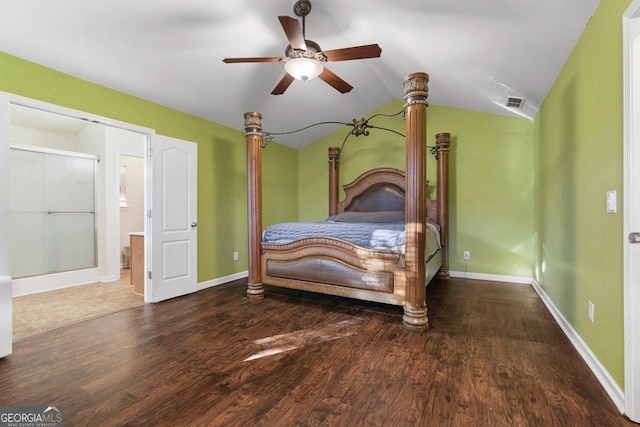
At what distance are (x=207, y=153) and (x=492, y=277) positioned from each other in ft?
14.5

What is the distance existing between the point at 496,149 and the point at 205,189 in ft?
13.6

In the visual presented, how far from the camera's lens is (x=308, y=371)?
1874 millimetres

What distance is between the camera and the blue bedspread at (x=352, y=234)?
110 inches

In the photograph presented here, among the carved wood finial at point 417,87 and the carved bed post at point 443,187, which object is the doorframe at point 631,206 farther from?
the carved bed post at point 443,187

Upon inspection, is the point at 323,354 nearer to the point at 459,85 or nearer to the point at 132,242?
the point at 132,242

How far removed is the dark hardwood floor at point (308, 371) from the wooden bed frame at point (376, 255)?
0.27 meters

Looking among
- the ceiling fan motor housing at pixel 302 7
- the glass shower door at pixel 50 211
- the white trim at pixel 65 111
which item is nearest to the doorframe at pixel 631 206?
the ceiling fan motor housing at pixel 302 7

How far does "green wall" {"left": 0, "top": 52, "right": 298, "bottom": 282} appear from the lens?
8.32ft

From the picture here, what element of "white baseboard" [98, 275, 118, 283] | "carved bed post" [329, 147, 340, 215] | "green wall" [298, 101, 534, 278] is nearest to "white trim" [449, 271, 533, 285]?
"green wall" [298, 101, 534, 278]

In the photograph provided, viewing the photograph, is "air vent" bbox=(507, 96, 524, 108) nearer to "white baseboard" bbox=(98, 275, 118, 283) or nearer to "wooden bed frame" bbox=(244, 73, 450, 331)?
"wooden bed frame" bbox=(244, 73, 450, 331)

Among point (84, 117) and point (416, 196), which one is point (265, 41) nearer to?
point (84, 117)

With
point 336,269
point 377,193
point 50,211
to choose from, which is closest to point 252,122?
point 336,269

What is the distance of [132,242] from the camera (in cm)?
381

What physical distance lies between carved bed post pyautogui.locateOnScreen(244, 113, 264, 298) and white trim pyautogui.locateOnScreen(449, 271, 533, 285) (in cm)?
295
